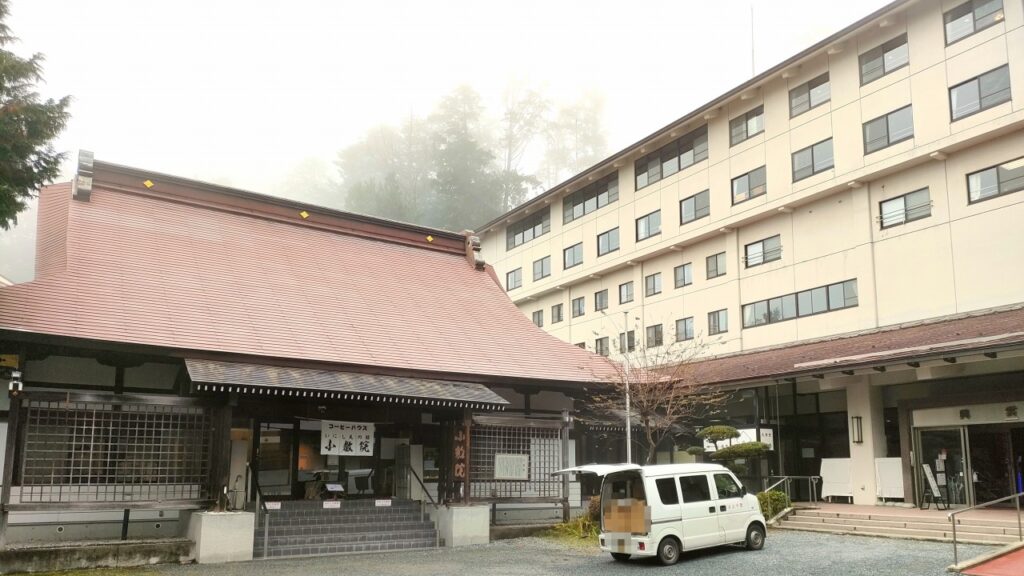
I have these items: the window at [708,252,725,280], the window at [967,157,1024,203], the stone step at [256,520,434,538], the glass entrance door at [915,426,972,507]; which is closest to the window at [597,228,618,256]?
the window at [708,252,725,280]

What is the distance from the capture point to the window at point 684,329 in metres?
29.2

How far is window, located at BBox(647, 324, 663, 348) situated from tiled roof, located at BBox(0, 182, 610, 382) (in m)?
9.32

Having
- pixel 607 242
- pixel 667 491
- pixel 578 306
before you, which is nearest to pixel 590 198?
pixel 607 242

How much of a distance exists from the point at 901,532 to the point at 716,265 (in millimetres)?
14346

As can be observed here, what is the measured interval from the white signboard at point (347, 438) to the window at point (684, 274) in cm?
1655

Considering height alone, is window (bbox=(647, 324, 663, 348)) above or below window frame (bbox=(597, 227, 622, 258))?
below

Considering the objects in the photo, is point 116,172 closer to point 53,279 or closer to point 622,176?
point 53,279

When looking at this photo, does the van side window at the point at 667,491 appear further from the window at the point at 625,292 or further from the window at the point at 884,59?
the window at the point at 625,292

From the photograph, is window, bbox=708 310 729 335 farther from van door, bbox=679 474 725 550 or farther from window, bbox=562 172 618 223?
van door, bbox=679 474 725 550

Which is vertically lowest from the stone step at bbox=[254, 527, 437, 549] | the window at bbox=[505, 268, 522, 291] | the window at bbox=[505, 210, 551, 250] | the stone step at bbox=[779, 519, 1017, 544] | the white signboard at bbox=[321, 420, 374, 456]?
the stone step at bbox=[254, 527, 437, 549]

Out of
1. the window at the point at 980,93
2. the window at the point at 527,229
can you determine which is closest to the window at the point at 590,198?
the window at the point at 527,229

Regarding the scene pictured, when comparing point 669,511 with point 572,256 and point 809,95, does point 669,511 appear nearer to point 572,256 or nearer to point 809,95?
point 809,95

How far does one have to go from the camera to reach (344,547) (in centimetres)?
1523

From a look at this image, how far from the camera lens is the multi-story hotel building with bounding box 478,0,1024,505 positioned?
18297 millimetres
